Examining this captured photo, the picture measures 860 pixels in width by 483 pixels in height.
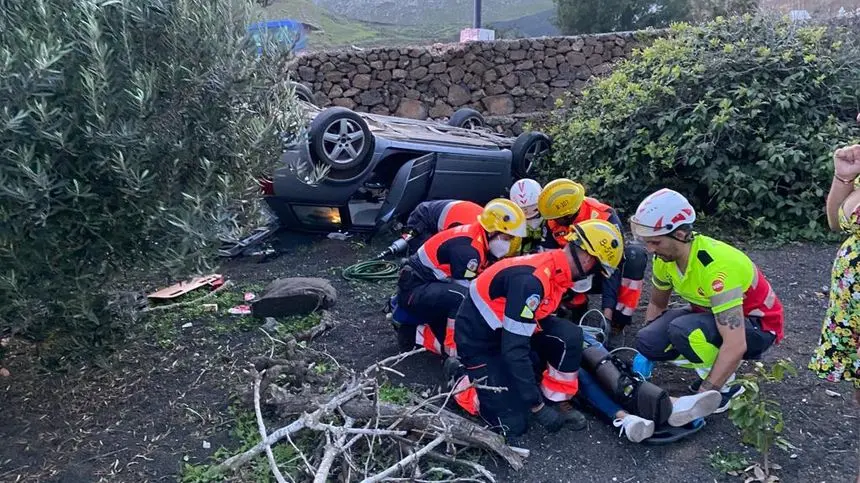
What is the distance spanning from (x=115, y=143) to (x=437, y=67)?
355 inches

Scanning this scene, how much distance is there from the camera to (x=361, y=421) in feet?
12.4

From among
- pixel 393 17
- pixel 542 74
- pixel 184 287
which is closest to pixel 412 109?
pixel 542 74

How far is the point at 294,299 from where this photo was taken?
17.8 feet

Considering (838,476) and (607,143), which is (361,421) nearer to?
(838,476)

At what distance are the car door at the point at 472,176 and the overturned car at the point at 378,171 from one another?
1 centimetres

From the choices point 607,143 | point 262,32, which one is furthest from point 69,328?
point 607,143

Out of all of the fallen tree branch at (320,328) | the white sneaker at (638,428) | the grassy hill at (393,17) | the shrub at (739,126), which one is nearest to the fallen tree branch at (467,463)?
the white sneaker at (638,428)

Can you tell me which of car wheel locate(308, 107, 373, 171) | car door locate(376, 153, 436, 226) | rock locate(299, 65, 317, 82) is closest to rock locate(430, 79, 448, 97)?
rock locate(299, 65, 317, 82)

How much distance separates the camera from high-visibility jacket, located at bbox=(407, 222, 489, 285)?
461cm

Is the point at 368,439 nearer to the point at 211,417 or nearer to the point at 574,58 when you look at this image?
the point at 211,417

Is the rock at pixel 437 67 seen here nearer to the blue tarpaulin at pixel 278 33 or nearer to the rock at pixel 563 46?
the rock at pixel 563 46

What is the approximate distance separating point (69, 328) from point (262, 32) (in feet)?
5.80

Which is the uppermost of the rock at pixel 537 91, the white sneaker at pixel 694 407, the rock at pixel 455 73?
the rock at pixel 455 73

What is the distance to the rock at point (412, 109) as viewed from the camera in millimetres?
11562
